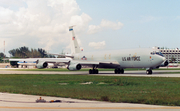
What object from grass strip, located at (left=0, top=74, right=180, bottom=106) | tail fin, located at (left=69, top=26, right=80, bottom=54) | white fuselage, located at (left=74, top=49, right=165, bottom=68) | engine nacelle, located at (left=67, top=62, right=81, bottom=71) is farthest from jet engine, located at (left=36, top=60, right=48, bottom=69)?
grass strip, located at (left=0, top=74, right=180, bottom=106)

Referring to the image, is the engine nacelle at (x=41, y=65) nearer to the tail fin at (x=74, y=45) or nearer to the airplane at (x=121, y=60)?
the airplane at (x=121, y=60)

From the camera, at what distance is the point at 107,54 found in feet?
161

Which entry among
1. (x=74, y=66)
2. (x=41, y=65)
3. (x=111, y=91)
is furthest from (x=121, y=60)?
(x=111, y=91)

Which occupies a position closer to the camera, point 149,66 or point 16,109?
point 16,109

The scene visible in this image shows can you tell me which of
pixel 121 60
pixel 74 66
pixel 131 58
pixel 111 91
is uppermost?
pixel 131 58

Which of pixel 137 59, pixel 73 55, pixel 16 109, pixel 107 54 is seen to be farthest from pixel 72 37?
pixel 16 109

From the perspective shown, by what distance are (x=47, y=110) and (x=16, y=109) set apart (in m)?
1.40

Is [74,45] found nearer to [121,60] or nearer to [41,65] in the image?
[41,65]

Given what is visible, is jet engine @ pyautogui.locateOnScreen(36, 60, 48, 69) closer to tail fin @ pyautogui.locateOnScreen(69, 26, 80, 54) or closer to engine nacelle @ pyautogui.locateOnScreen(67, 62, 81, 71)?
engine nacelle @ pyautogui.locateOnScreen(67, 62, 81, 71)

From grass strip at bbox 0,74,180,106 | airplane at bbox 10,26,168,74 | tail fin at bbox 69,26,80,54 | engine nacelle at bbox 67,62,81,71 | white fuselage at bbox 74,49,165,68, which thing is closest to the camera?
grass strip at bbox 0,74,180,106

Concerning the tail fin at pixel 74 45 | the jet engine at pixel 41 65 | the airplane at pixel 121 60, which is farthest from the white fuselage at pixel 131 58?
the jet engine at pixel 41 65

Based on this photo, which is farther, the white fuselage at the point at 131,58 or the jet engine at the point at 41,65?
the jet engine at the point at 41,65

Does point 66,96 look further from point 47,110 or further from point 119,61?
point 119,61

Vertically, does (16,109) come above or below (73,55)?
below
